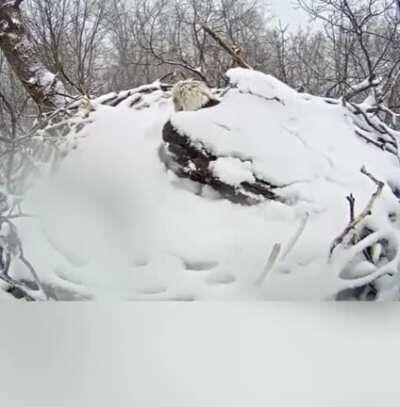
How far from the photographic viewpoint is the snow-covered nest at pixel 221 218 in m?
0.64

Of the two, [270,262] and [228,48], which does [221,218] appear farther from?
[228,48]

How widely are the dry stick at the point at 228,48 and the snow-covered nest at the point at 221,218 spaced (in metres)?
0.15

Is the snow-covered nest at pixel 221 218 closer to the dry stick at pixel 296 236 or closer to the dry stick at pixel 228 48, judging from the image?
the dry stick at pixel 296 236

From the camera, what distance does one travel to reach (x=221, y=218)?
72 cm

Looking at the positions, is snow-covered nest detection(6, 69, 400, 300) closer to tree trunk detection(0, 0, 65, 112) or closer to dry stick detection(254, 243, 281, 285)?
dry stick detection(254, 243, 281, 285)

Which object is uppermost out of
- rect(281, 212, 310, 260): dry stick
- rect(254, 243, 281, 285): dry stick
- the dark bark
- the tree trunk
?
the tree trunk

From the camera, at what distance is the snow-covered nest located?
0.64 metres

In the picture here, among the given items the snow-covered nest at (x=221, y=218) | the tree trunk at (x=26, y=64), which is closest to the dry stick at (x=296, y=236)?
the snow-covered nest at (x=221, y=218)

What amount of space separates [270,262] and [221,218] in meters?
0.10

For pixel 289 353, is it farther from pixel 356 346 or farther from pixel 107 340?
pixel 107 340

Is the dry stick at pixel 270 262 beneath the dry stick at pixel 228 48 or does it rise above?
beneath

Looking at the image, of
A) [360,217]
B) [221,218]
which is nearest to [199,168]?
[221,218]

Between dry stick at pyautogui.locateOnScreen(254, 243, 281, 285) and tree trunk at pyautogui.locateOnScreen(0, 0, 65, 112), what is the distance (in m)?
0.62

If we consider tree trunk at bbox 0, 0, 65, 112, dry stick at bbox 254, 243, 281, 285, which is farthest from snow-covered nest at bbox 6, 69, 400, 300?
tree trunk at bbox 0, 0, 65, 112
